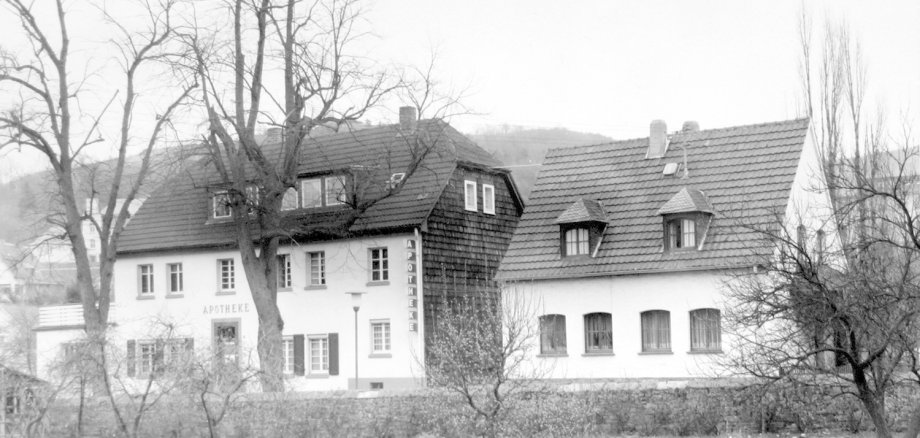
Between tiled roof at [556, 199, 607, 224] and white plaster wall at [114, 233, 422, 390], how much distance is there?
6085mm

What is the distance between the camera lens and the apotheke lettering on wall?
45969mm

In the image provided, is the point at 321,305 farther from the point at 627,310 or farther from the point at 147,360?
the point at 147,360

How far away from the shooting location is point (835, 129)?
147 feet

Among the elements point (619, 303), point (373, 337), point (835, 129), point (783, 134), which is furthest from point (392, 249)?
point (835, 129)

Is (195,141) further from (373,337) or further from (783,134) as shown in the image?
(783,134)

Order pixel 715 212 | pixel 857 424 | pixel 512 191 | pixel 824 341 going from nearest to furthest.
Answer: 1. pixel 824 341
2. pixel 857 424
3. pixel 715 212
4. pixel 512 191

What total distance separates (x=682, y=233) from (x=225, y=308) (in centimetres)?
1769

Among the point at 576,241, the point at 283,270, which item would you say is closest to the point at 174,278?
the point at 283,270

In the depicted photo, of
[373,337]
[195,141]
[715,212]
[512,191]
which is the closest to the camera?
[715,212]

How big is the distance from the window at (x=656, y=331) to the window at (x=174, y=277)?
62.5 ft

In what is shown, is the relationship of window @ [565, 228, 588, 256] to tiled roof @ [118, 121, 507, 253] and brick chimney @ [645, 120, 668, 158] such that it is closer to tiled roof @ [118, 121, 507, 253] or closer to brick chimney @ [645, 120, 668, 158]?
brick chimney @ [645, 120, 668, 158]

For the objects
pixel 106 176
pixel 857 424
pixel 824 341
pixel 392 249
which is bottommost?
pixel 857 424

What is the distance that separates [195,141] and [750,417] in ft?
65.1

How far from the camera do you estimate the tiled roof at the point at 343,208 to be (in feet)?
140
